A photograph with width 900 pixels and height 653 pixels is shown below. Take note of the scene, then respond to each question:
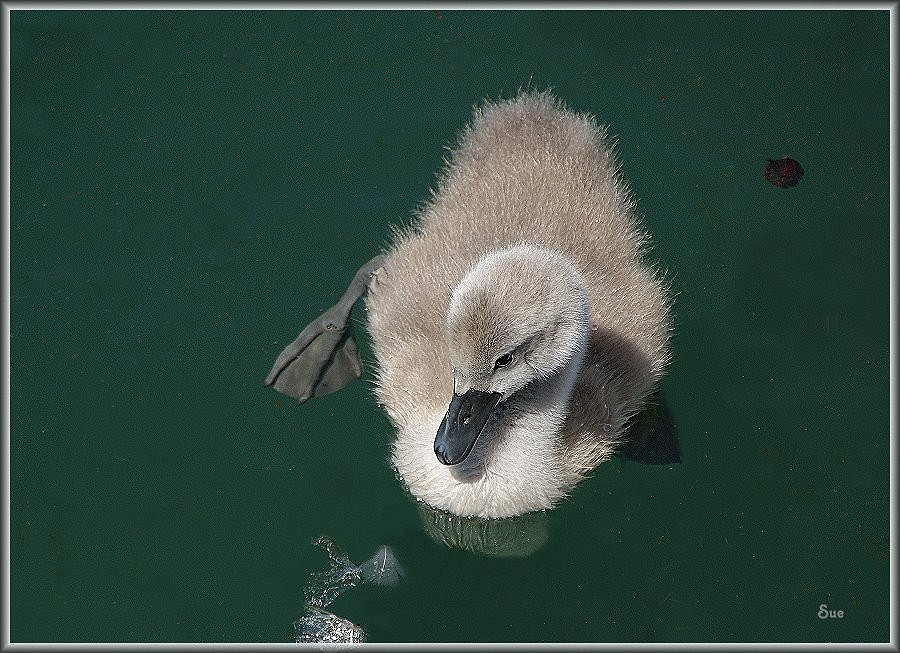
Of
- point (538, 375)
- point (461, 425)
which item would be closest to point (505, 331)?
point (538, 375)

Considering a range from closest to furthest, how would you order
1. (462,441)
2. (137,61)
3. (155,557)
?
1. (462,441)
2. (155,557)
3. (137,61)

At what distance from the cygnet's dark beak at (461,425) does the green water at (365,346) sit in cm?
75

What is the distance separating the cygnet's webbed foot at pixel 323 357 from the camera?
4.61 metres

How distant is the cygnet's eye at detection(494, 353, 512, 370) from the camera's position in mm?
3535

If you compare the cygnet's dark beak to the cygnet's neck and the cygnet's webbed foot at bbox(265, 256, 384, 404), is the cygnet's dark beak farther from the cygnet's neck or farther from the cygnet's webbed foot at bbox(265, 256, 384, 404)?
the cygnet's webbed foot at bbox(265, 256, 384, 404)

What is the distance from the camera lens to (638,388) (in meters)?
4.40

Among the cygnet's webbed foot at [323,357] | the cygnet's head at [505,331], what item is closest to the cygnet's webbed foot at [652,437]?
the cygnet's head at [505,331]

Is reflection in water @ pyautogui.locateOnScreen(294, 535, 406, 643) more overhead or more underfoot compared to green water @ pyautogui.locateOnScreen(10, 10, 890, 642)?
more underfoot

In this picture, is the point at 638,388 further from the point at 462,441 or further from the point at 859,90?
the point at 859,90

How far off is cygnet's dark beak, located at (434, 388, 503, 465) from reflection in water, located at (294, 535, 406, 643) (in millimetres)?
722

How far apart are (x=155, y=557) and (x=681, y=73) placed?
12.0 feet

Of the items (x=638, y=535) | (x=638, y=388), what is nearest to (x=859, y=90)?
(x=638, y=388)

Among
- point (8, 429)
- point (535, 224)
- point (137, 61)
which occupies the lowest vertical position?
point (8, 429)

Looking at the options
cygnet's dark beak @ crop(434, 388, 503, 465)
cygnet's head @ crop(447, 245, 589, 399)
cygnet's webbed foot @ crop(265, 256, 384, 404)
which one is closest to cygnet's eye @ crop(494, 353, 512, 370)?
cygnet's head @ crop(447, 245, 589, 399)
